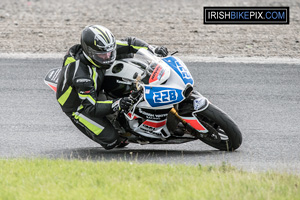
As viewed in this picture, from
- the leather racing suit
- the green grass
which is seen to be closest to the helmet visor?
the leather racing suit

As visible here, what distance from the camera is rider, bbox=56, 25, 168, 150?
6.98 m

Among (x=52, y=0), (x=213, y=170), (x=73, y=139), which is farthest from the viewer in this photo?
(x=52, y=0)

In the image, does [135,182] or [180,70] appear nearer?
[135,182]

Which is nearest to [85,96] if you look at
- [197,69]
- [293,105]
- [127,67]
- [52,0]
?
[127,67]

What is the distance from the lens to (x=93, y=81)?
7.09m

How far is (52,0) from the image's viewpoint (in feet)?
66.7

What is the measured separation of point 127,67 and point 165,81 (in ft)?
2.34

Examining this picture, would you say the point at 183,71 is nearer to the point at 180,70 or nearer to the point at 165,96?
the point at 180,70

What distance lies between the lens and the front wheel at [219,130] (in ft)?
22.3

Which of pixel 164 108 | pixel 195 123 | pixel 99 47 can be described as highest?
pixel 99 47

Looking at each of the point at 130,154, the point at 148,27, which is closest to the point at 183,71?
the point at 130,154

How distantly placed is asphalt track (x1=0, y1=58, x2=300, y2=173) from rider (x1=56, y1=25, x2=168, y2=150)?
1.20ft

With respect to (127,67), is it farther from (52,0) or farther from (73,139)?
(52,0)

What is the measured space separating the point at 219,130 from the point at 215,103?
2.92 meters
